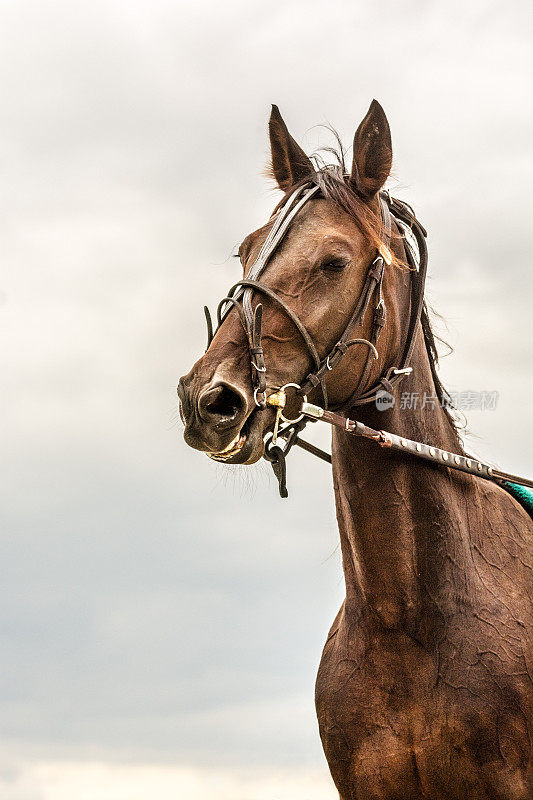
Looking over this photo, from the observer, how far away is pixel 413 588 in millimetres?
5273

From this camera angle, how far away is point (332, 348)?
196 inches

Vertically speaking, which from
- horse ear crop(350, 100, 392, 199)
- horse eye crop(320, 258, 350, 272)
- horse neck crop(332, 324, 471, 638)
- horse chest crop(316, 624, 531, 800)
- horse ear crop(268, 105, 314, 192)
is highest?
horse ear crop(268, 105, 314, 192)

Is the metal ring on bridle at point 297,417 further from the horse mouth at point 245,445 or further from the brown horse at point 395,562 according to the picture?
the horse mouth at point 245,445

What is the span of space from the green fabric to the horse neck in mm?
680

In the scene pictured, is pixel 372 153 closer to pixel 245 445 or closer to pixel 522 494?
pixel 245 445

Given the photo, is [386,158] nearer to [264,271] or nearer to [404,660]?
[264,271]

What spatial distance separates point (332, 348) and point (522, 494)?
5.91 feet

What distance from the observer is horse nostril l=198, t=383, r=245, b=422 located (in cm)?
444

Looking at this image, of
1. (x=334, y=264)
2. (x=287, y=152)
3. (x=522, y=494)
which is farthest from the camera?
(x=522, y=494)

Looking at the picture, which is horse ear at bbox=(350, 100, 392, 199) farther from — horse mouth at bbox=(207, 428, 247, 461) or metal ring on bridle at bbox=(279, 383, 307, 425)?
horse mouth at bbox=(207, 428, 247, 461)

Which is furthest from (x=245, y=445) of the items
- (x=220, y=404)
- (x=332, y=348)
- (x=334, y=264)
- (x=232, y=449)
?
(x=334, y=264)

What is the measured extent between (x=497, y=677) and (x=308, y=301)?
2.22 meters

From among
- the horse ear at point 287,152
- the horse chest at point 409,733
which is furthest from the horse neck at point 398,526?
the horse ear at point 287,152

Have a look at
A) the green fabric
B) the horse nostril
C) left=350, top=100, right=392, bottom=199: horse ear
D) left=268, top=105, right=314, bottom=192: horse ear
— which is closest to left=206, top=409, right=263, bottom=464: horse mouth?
the horse nostril
